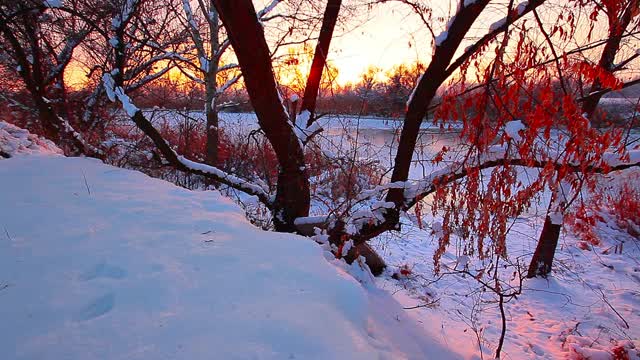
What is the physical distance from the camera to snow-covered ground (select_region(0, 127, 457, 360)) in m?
1.63

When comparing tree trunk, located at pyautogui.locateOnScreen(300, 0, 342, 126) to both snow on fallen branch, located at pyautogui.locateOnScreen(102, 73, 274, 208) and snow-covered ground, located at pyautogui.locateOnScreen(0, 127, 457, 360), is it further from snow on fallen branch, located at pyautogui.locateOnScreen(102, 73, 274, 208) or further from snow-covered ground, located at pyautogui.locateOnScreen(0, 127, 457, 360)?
snow-covered ground, located at pyautogui.locateOnScreen(0, 127, 457, 360)

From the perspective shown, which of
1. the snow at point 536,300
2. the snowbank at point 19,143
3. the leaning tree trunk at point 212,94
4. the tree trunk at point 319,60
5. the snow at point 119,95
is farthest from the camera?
the leaning tree trunk at point 212,94

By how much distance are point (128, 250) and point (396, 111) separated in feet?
11.2

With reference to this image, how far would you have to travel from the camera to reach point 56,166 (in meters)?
4.14

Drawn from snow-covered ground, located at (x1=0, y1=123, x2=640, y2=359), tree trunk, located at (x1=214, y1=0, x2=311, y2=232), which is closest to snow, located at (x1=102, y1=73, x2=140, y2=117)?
snow-covered ground, located at (x1=0, y1=123, x2=640, y2=359)

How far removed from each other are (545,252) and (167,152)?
6.18 meters

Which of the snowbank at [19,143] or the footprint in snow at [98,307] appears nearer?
the footprint in snow at [98,307]

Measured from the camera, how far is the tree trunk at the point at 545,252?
5.97 m

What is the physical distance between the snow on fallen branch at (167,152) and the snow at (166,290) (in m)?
1.23

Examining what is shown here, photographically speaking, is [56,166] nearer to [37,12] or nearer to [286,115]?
[286,115]

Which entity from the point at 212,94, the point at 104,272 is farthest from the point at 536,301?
the point at 212,94

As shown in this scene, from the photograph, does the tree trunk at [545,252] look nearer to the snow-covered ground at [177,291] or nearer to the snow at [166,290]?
the snow-covered ground at [177,291]

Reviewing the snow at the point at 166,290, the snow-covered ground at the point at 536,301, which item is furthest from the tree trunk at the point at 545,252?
the snow at the point at 166,290

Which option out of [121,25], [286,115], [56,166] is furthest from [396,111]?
[56,166]
